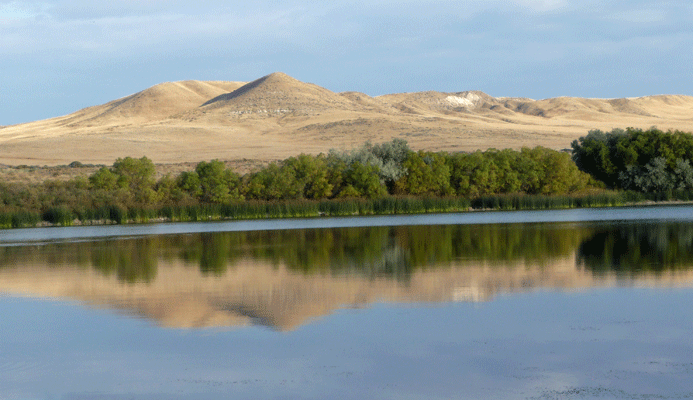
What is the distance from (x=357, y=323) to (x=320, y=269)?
6.71m

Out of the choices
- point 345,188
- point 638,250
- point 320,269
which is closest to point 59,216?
point 345,188

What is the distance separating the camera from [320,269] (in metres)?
18.3

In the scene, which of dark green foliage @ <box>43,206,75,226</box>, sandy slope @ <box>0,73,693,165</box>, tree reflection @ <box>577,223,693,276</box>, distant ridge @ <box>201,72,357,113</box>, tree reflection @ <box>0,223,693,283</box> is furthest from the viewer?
distant ridge @ <box>201,72,357,113</box>

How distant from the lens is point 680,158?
187ft

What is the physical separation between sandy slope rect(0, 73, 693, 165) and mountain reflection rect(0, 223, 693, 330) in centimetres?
6957

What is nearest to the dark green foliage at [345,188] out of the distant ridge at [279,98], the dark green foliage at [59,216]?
the dark green foliage at [59,216]

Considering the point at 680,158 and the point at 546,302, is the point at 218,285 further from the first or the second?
the point at 680,158

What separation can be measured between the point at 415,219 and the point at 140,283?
24680 millimetres

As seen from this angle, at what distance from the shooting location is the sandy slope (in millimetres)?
106812

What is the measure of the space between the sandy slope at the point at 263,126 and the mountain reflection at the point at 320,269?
6957cm

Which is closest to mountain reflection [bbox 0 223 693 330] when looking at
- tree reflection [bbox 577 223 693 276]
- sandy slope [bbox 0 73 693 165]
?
tree reflection [bbox 577 223 693 276]

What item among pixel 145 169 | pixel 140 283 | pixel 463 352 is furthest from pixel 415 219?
pixel 463 352

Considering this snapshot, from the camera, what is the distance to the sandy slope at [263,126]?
107 m

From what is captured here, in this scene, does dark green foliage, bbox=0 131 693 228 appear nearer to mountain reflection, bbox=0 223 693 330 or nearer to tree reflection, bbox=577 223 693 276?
mountain reflection, bbox=0 223 693 330
